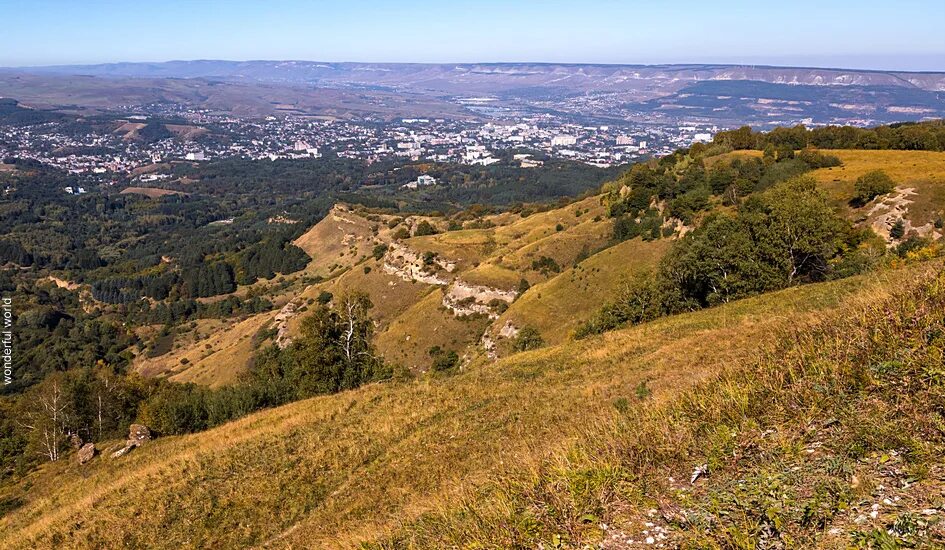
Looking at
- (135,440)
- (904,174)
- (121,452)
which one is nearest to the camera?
(121,452)

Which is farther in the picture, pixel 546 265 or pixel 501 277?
pixel 546 265

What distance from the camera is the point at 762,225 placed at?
30672mm

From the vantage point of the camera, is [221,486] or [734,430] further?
[221,486]

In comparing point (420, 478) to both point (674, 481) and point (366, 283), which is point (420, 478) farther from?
point (366, 283)

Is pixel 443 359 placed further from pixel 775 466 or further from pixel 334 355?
pixel 775 466

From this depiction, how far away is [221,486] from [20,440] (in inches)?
1222

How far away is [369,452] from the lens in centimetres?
1483

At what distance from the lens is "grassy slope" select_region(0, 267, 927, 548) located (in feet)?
37.1

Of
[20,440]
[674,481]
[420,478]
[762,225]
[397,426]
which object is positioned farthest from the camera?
[20,440]

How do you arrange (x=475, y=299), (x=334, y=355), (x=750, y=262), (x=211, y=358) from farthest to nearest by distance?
(x=211, y=358) < (x=475, y=299) < (x=334, y=355) < (x=750, y=262)

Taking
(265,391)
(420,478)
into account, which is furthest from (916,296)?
(265,391)

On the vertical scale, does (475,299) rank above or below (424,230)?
below

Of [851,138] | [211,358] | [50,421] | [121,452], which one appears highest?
[851,138]

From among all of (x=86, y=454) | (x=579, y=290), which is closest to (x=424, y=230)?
(x=579, y=290)
